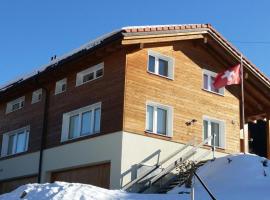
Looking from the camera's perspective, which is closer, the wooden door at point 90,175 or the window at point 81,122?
the wooden door at point 90,175

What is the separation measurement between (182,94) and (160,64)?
1.55 meters

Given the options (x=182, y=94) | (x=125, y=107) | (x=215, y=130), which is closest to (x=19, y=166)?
(x=125, y=107)

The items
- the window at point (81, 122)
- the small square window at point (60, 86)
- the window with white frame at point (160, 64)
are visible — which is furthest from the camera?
the small square window at point (60, 86)

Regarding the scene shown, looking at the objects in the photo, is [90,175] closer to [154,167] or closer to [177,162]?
[154,167]

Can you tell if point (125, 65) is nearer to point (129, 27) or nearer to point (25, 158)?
point (129, 27)

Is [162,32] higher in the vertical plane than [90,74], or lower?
higher

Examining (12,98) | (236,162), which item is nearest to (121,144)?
(236,162)

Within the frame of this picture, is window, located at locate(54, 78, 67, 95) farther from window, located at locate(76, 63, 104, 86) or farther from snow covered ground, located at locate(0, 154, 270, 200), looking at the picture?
snow covered ground, located at locate(0, 154, 270, 200)

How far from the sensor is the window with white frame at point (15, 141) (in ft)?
76.2

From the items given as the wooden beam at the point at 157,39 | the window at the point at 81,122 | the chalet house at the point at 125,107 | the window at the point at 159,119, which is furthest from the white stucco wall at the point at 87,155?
the wooden beam at the point at 157,39

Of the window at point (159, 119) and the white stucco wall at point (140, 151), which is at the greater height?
the window at point (159, 119)

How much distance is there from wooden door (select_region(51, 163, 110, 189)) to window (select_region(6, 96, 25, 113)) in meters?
5.64

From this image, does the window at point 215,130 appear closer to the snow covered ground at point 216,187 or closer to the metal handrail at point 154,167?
the metal handrail at point 154,167

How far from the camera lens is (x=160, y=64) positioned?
2006cm
